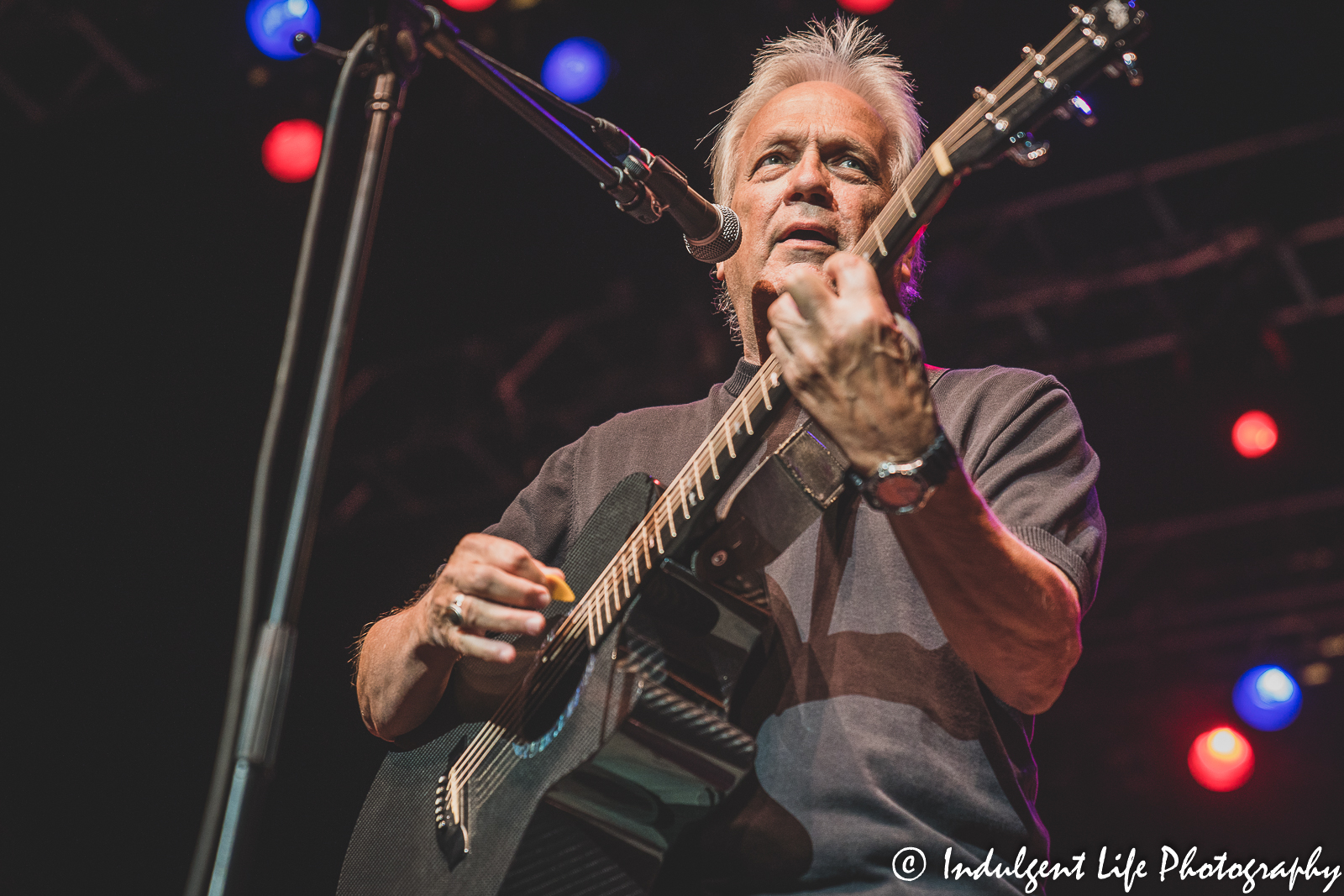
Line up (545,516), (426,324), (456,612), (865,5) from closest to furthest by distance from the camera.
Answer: (456,612)
(545,516)
(865,5)
(426,324)

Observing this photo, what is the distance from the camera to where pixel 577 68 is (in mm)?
6051

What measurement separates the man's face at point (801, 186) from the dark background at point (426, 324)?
8.10ft

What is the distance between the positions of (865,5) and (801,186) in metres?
3.42

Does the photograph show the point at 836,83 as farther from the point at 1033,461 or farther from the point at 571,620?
the point at 571,620

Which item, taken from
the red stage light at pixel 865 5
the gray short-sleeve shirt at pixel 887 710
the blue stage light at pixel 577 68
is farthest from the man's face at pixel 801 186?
the blue stage light at pixel 577 68

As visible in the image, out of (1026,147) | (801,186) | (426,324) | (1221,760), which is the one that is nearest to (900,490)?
(1026,147)

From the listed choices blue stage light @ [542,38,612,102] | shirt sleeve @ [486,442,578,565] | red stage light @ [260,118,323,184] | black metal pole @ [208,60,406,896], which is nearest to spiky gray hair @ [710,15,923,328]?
shirt sleeve @ [486,442,578,565]

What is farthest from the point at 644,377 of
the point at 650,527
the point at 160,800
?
the point at 650,527

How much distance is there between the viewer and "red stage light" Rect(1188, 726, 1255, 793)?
8.53 metres

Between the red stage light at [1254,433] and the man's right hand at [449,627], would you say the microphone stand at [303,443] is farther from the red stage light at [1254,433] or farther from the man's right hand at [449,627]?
the red stage light at [1254,433]

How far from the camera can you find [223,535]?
6488 millimetres

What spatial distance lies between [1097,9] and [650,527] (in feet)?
3.91

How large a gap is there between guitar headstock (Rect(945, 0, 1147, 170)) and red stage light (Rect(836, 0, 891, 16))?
4159 millimetres

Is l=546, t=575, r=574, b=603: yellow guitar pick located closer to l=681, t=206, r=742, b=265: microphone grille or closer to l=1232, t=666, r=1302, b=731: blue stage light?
→ l=681, t=206, r=742, b=265: microphone grille
